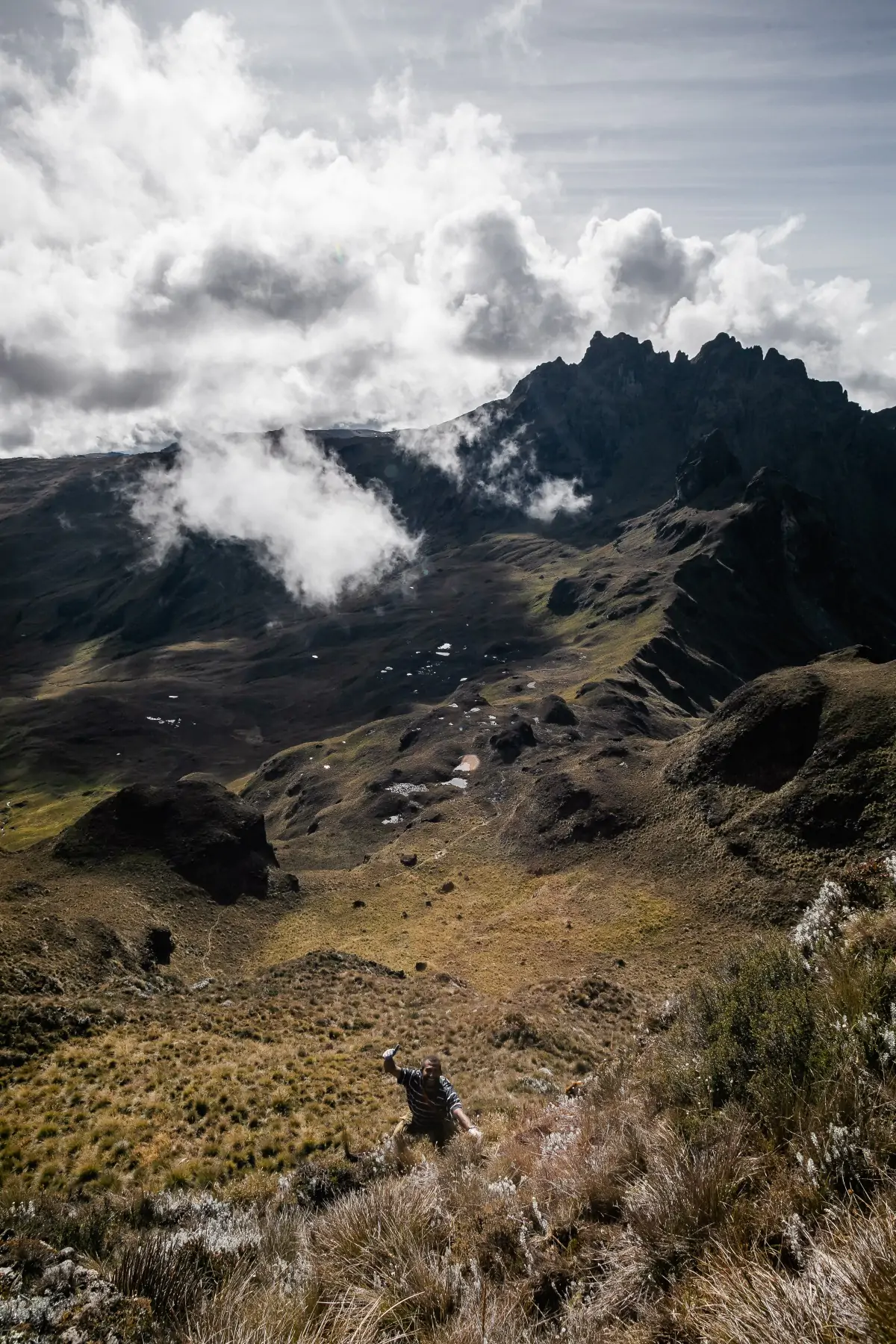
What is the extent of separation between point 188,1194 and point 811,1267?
13.0 m

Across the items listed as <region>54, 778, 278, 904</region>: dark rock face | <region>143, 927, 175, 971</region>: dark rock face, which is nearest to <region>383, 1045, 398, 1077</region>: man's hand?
<region>143, 927, 175, 971</region>: dark rock face

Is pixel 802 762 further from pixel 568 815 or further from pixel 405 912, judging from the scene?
pixel 405 912

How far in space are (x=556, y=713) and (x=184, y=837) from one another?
63113 mm

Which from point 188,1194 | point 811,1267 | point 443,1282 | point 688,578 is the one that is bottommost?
point 188,1194

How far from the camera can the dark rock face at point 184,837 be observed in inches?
2238

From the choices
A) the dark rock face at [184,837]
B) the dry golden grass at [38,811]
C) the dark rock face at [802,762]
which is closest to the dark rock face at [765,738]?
the dark rock face at [802,762]

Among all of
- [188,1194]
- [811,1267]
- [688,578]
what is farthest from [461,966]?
[688,578]

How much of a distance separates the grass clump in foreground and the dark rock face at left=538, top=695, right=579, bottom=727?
96.5m

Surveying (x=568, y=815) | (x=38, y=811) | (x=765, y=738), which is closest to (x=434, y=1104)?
(x=765, y=738)

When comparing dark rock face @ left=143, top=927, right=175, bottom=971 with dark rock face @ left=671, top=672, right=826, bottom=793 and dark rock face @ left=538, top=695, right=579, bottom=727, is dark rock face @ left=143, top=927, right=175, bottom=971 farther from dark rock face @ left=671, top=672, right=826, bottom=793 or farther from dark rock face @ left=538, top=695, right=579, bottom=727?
dark rock face @ left=538, top=695, right=579, bottom=727

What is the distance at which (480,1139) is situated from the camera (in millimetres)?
11859

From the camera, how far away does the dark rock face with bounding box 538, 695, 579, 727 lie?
106250 millimetres

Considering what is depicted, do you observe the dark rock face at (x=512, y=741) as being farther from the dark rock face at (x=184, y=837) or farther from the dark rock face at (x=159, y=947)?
the dark rock face at (x=159, y=947)

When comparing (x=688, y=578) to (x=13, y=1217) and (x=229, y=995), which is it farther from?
(x=13, y=1217)
